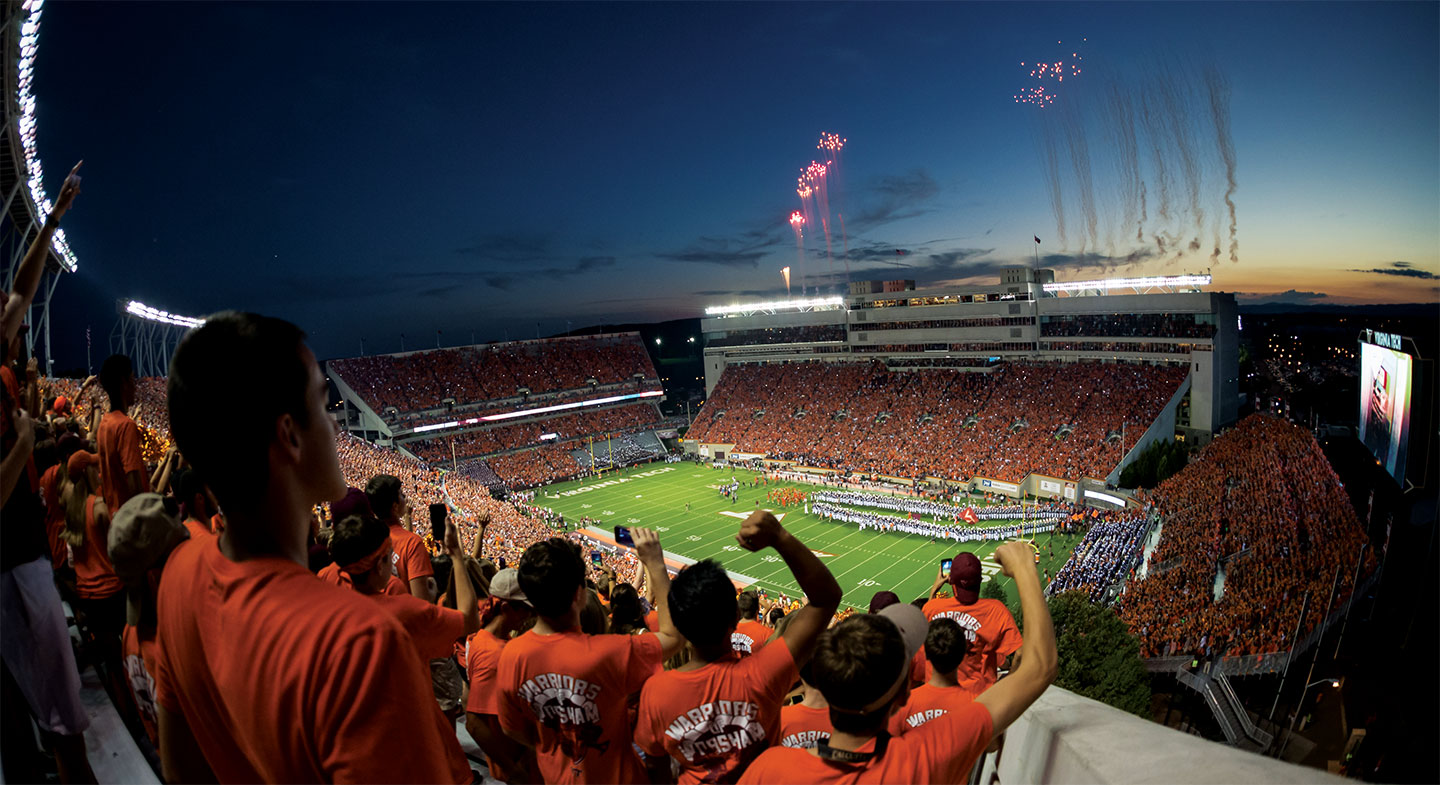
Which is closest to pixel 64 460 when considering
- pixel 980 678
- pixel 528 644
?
pixel 528 644

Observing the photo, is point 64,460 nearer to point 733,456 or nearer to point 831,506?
point 831,506

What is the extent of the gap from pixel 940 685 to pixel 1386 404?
18.8 m

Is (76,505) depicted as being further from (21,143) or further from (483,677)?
(21,143)

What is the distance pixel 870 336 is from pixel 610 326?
394 ft

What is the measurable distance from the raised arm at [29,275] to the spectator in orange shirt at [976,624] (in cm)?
435

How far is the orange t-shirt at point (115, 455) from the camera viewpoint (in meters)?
4.11

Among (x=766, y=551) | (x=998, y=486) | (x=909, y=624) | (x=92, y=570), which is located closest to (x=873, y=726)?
(x=909, y=624)

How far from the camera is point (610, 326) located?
538ft

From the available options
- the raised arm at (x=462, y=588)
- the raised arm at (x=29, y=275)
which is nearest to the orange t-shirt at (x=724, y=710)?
the raised arm at (x=462, y=588)

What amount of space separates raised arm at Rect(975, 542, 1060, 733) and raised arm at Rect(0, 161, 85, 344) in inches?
149

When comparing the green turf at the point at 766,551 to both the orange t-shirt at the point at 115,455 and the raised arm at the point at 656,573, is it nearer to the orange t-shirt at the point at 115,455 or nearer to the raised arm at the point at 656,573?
the orange t-shirt at the point at 115,455

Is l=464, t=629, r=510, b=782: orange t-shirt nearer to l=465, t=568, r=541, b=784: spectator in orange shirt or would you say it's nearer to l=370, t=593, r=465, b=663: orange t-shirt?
l=465, t=568, r=541, b=784: spectator in orange shirt

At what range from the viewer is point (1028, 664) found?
2068mm

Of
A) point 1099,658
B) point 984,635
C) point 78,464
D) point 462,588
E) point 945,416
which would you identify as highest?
point 78,464
